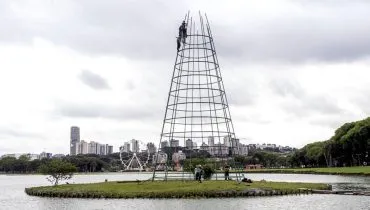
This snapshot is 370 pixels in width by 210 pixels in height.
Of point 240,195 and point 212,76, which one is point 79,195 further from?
point 212,76

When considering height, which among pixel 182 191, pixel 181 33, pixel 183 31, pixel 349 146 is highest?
pixel 183 31

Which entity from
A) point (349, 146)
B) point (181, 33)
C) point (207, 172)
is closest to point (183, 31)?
point (181, 33)

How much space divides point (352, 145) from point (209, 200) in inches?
4665

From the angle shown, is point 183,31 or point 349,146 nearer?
point 183,31

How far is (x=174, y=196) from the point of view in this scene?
4959cm

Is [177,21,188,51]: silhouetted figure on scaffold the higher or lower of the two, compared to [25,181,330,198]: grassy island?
higher

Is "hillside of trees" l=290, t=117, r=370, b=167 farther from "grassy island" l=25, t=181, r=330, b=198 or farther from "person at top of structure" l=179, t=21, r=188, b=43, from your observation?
"grassy island" l=25, t=181, r=330, b=198

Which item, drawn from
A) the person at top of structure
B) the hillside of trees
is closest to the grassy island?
the person at top of structure

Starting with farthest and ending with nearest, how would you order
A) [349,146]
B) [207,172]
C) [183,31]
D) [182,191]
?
1. [349,146]
2. [207,172]
3. [183,31]
4. [182,191]

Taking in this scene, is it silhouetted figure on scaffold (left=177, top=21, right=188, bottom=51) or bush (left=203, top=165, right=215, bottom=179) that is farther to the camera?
bush (left=203, top=165, right=215, bottom=179)

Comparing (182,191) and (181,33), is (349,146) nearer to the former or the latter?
(181,33)

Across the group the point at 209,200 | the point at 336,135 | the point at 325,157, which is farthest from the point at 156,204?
the point at 325,157

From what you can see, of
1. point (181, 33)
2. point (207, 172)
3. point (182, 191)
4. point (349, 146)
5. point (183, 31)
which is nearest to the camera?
point (182, 191)

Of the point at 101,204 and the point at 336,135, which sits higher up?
the point at 336,135
